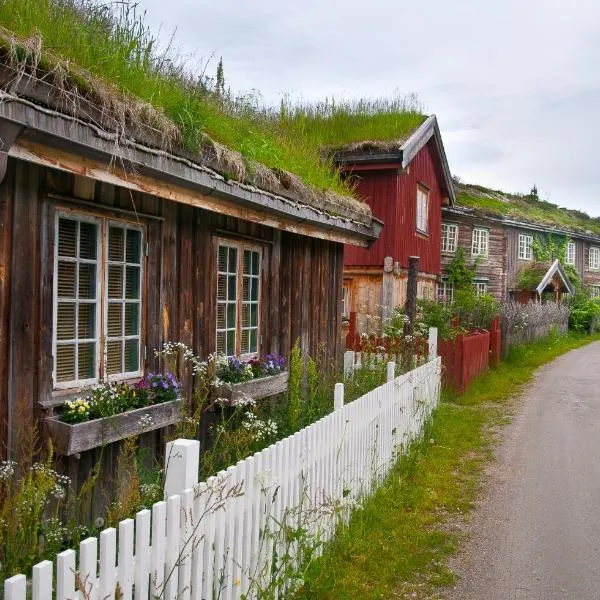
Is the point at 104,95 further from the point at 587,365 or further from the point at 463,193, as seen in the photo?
the point at 463,193

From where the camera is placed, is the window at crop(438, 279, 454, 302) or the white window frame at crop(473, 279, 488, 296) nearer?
the window at crop(438, 279, 454, 302)

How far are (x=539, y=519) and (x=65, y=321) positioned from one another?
4349 mm

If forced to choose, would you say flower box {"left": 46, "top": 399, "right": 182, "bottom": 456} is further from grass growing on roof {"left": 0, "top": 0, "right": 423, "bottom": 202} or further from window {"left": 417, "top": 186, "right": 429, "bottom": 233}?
window {"left": 417, "top": 186, "right": 429, "bottom": 233}

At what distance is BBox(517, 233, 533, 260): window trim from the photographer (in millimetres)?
26531

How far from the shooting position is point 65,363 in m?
3.97

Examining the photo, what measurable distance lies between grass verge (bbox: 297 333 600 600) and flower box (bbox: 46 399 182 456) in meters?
1.46

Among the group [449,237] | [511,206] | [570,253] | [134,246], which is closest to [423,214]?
[449,237]


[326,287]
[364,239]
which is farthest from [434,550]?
[364,239]

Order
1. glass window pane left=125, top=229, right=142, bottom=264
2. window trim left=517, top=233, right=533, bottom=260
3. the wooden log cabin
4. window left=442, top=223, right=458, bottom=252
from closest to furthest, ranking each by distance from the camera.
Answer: the wooden log cabin < glass window pane left=125, top=229, right=142, bottom=264 < window left=442, top=223, right=458, bottom=252 < window trim left=517, top=233, right=533, bottom=260

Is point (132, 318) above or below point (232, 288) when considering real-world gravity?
below

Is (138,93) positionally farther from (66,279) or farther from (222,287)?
(222,287)

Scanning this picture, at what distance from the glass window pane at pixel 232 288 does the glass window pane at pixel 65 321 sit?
6.92 ft

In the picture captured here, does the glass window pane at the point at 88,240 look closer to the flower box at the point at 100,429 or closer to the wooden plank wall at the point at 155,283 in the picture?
the wooden plank wall at the point at 155,283

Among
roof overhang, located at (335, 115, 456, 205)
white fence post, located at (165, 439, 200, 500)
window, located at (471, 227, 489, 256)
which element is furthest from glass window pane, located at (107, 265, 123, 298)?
window, located at (471, 227, 489, 256)
